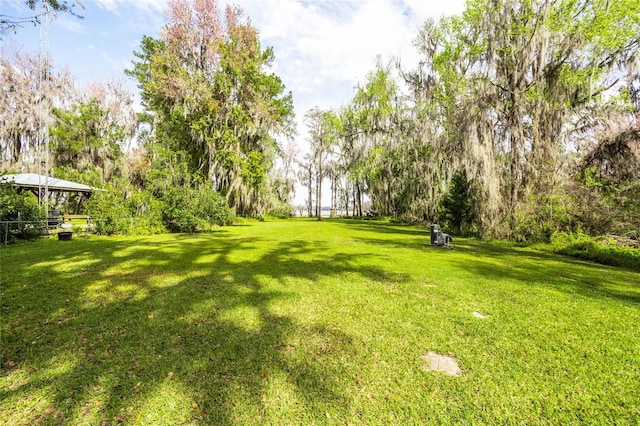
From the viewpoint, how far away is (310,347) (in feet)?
9.03

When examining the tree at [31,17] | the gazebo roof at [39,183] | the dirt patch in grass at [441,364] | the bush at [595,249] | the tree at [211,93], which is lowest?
the dirt patch in grass at [441,364]

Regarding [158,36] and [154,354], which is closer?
[154,354]

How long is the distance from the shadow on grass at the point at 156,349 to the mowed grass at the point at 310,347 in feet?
0.05

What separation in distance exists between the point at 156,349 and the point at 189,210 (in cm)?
1110

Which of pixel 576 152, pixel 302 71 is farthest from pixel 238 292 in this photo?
pixel 302 71

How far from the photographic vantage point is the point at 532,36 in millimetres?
10688

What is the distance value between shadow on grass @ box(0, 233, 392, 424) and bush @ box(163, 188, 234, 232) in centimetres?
738

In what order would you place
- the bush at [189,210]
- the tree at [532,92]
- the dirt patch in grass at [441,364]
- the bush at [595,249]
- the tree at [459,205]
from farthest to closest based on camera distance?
the tree at [459,205] → the bush at [189,210] → the tree at [532,92] → the bush at [595,249] → the dirt patch in grass at [441,364]

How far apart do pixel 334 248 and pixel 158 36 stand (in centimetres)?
2021

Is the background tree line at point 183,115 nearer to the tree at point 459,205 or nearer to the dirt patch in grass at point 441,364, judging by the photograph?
the tree at point 459,205

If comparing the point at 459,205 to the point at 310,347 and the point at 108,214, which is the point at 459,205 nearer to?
the point at 310,347

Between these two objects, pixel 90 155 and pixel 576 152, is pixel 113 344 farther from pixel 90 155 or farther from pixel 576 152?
pixel 90 155

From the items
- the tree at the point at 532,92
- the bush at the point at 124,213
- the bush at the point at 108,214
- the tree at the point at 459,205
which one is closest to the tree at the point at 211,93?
the bush at the point at 124,213

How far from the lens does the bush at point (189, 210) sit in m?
12.5
